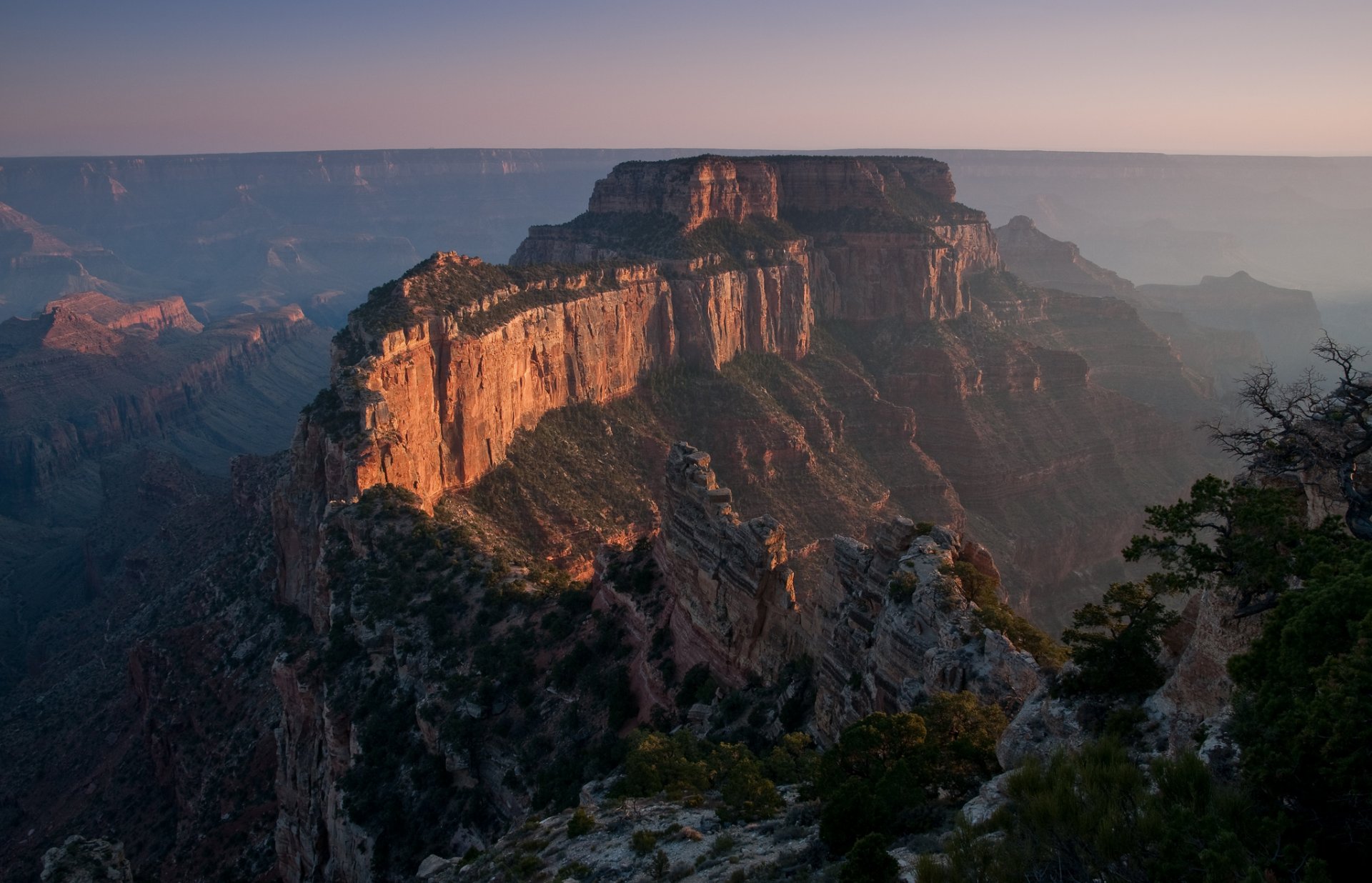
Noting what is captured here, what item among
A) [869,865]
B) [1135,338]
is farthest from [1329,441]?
[1135,338]

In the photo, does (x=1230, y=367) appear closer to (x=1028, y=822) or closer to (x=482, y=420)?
(x=482, y=420)

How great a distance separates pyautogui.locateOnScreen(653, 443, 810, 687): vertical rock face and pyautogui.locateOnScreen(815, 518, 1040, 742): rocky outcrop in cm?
213

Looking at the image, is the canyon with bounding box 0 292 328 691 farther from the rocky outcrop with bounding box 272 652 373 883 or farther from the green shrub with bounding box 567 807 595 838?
the green shrub with bounding box 567 807 595 838

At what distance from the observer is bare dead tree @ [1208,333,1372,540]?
1376cm

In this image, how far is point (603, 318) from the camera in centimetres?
7681

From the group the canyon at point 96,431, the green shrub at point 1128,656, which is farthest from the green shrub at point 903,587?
the canyon at point 96,431

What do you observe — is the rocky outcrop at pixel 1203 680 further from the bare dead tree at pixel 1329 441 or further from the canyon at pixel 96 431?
the canyon at pixel 96 431

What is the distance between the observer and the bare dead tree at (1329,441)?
13758 millimetres

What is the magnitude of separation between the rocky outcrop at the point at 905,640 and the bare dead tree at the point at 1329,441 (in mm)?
7256

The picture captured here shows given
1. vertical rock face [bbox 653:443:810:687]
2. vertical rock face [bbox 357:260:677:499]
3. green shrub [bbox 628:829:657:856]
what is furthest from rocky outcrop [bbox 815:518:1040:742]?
vertical rock face [bbox 357:260:677:499]

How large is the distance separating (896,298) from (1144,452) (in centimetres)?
3364

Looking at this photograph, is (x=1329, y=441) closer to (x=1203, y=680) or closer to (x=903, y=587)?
(x=1203, y=680)

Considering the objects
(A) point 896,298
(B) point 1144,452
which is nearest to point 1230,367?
(B) point 1144,452

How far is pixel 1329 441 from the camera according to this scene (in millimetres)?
14500
